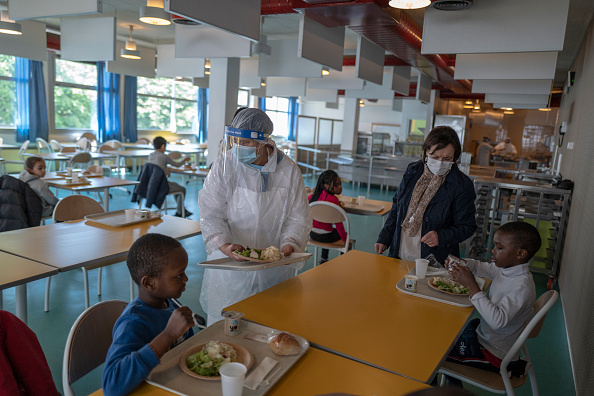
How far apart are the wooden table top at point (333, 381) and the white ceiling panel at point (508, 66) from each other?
456 centimetres

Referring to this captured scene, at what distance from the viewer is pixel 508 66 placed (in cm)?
489

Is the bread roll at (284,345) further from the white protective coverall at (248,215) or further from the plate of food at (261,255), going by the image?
the white protective coverall at (248,215)

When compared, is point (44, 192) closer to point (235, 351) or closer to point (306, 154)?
point (235, 351)

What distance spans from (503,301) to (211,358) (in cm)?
119

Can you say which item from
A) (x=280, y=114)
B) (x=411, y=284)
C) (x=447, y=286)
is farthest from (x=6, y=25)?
(x=280, y=114)

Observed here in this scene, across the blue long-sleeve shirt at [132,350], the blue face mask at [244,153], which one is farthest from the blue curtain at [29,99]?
the blue long-sleeve shirt at [132,350]

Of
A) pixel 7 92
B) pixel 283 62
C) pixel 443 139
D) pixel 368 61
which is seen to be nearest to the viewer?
pixel 443 139

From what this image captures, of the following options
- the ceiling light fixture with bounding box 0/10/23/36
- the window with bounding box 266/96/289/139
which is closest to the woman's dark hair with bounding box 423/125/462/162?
the ceiling light fixture with bounding box 0/10/23/36

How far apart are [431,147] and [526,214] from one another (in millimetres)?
3122

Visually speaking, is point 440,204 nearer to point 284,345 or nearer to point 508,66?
point 284,345

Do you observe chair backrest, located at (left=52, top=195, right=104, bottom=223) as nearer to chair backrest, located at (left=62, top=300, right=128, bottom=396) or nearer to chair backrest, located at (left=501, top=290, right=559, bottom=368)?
Result: chair backrest, located at (left=62, top=300, right=128, bottom=396)

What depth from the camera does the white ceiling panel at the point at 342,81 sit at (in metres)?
8.23

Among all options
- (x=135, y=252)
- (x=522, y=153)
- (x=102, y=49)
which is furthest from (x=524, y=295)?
(x=522, y=153)

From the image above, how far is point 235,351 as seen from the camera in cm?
124
